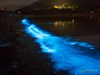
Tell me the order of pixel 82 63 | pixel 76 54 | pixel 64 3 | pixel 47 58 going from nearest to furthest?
pixel 82 63
pixel 47 58
pixel 76 54
pixel 64 3

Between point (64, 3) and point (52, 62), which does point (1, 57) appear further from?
point (64, 3)

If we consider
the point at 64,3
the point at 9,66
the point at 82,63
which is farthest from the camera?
the point at 64,3

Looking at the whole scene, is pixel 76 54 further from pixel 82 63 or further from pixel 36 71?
pixel 36 71

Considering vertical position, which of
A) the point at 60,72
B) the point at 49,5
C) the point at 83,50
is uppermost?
the point at 60,72

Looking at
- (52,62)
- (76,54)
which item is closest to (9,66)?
(52,62)

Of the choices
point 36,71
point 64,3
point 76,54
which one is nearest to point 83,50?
point 76,54

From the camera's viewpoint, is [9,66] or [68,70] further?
[9,66]

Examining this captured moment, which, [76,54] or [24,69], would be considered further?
[76,54]

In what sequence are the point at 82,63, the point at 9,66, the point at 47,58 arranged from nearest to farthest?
the point at 9,66 < the point at 82,63 < the point at 47,58

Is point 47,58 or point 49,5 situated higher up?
point 47,58
